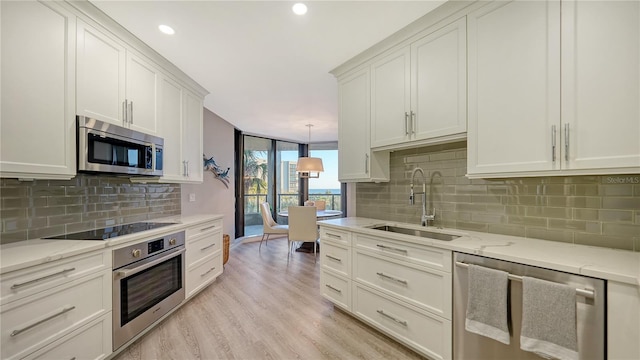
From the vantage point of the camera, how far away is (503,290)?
4.59 ft

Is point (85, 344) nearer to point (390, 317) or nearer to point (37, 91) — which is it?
point (37, 91)

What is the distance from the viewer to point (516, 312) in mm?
1390

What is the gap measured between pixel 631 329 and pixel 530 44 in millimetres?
1530

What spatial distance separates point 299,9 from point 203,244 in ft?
8.59

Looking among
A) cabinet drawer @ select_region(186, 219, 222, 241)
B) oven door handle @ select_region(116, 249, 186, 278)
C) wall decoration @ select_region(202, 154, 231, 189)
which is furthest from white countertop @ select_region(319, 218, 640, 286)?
wall decoration @ select_region(202, 154, 231, 189)

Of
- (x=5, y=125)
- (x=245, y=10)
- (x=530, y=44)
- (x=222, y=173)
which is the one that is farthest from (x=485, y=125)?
(x=222, y=173)

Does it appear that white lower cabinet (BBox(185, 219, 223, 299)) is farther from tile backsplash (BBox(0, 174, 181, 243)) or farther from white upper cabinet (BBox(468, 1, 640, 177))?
white upper cabinet (BBox(468, 1, 640, 177))

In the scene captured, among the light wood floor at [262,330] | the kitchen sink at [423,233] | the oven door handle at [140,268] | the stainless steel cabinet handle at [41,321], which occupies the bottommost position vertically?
the light wood floor at [262,330]

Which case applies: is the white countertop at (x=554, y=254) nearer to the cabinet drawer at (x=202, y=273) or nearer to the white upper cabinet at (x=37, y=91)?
the cabinet drawer at (x=202, y=273)

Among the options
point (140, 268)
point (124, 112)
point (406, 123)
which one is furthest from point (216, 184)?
point (406, 123)

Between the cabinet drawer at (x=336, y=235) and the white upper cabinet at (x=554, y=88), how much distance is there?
1.20 metres

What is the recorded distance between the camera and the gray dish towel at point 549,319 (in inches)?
46.9

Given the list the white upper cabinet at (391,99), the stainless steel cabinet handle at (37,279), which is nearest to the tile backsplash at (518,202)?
the white upper cabinet at (391,99)

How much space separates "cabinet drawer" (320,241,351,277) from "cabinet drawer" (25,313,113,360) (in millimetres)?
1786
